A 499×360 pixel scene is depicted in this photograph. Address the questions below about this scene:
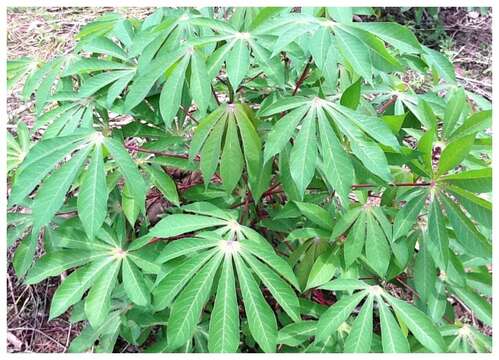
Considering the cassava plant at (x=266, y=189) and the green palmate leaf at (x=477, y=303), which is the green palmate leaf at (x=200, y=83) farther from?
the green palmate leaf at (x=477, y=303)

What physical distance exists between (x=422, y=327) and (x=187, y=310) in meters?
0.46

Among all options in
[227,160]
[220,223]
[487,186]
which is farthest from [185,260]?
[487,186]

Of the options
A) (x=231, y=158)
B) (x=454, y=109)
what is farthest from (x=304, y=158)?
(x=454, y=109)

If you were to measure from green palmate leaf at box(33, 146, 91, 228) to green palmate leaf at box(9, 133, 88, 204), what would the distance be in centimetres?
2

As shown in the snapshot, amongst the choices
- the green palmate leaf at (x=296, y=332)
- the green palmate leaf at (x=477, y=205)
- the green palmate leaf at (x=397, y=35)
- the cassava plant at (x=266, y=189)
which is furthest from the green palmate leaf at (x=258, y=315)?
the green palmate leaf at (x=397, y=35)

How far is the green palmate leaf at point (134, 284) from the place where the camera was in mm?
1090

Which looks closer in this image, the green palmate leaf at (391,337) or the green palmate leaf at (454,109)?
the green palmate leaf at (391,337)

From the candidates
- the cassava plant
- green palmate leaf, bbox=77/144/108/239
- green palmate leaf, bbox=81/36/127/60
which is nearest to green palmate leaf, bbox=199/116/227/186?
the cassava plant

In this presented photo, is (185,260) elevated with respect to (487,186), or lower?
lower

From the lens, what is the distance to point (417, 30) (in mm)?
2793

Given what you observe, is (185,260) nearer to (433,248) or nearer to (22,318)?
(433,248)

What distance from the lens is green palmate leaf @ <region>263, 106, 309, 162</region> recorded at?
3.16 feet

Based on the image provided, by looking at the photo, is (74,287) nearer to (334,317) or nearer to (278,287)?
(278,287)
